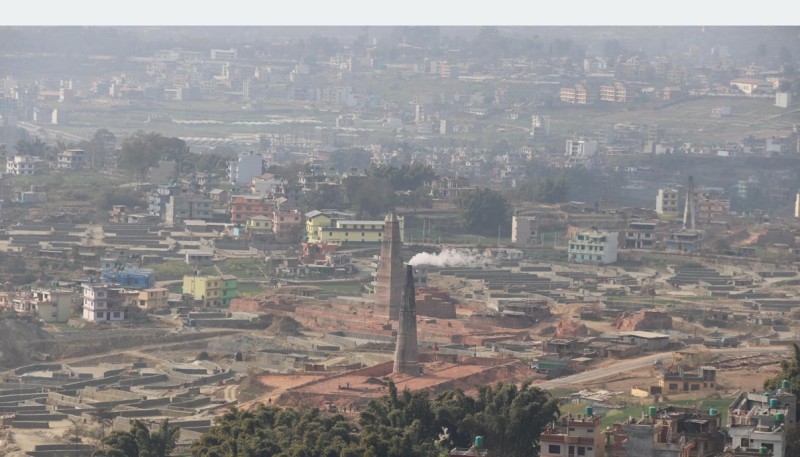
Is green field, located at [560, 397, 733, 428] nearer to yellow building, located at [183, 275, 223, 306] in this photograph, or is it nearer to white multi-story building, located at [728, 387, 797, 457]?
white multi-story building, located at [728, 387, 797, 457]

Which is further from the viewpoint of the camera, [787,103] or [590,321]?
[787,103]

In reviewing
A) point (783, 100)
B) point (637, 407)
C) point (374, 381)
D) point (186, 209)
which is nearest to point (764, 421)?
point (637, 407)

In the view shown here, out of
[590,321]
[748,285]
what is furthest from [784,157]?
Result: [590,321]

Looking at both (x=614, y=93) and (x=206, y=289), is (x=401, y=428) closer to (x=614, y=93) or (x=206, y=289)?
(x=206, y=289)

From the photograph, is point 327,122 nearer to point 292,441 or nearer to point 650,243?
point 650,243

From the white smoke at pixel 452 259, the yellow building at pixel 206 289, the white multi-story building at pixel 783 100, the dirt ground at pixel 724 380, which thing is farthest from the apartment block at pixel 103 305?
the white multi-story building at pixel 783 100

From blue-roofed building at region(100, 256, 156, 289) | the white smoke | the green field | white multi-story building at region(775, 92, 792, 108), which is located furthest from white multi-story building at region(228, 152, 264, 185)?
the green field
